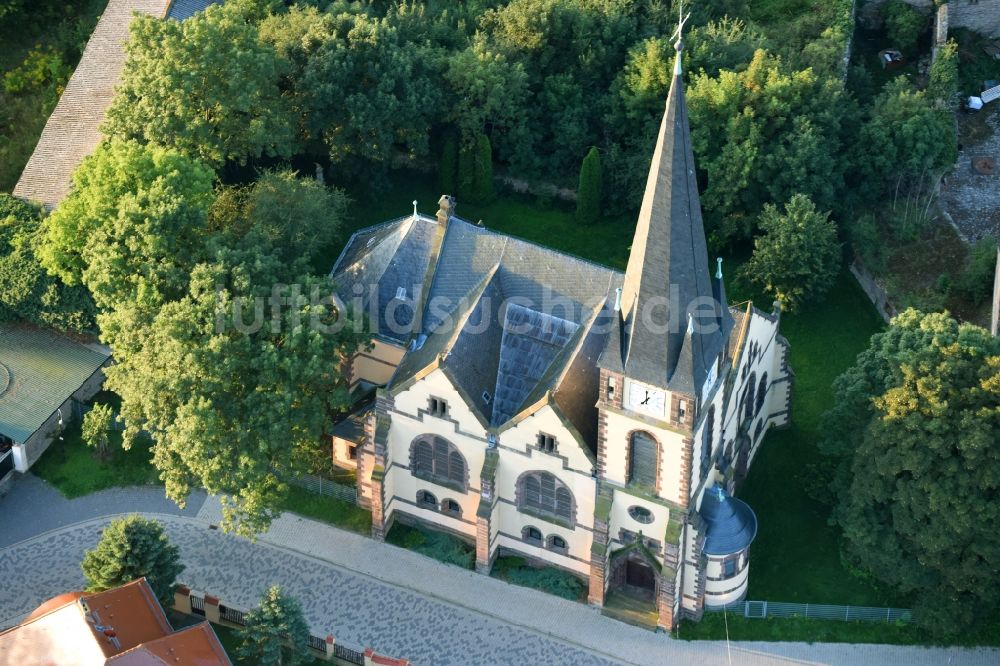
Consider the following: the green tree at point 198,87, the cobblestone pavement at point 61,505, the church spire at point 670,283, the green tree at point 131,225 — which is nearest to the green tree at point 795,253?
the church spire at point 670,283

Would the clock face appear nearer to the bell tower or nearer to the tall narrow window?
the bell tower

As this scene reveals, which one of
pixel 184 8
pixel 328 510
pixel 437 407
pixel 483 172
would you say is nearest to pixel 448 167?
pixel 483 172

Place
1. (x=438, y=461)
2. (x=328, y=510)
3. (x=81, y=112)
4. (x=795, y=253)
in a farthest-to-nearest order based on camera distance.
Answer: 1. (x=81, y=112)
2. (x=795, y=253)
3. (x=328, y=510)
4. (x=438, y=461)

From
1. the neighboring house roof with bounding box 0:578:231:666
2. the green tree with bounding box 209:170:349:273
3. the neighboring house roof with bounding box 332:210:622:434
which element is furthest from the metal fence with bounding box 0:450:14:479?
the neighboring house roof with bounding box 332:210:622:434

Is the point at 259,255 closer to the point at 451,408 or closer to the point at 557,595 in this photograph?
the point at 451,408

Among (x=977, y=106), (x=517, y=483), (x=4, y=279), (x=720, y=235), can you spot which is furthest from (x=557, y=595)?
(x=977, y=106)

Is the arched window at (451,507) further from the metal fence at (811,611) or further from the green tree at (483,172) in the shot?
the green tree at (483,172)

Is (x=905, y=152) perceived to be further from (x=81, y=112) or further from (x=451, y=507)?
(x=81, y=112)

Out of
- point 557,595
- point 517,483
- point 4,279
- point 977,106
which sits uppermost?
point 977,106
